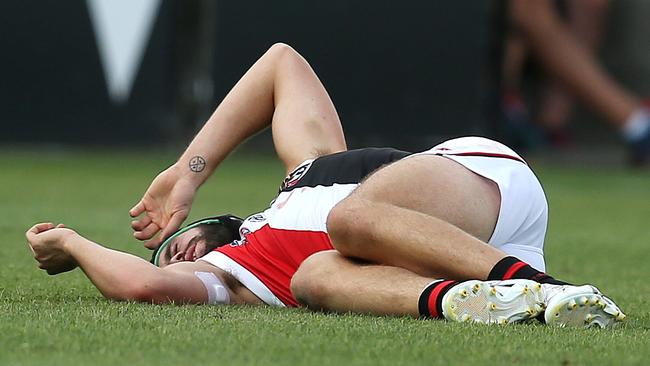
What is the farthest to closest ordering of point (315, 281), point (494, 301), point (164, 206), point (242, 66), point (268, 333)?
point (242, 66) < point (164, 206) < point (315, 281) < point (494, 301) < point (268, 333)

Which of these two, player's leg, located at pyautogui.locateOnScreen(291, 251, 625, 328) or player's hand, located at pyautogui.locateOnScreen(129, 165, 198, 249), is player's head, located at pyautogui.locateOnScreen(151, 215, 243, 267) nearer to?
player's hand, located at pyautogui.locateOnScreen(129, 165, 198, 249)

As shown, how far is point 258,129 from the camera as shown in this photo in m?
4.59

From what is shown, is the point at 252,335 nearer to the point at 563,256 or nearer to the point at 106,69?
the point at 563,256

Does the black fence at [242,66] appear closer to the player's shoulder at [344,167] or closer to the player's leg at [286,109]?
the player's leg at [286,109]

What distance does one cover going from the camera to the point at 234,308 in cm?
379

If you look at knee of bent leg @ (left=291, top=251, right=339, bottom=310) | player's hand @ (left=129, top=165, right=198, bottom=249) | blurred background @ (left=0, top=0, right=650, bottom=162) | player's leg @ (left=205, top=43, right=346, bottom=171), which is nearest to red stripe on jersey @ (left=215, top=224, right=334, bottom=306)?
knee of bent leg @ (left=291, top=251, right=339, bottom=310)

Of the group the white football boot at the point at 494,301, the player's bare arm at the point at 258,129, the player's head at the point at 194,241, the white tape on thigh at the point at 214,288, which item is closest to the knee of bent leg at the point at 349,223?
the white football boot at the point at 494,301

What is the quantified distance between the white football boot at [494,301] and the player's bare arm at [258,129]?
3.53 ft

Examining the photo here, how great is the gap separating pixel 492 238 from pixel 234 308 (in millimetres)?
688

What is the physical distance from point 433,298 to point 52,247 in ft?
3.76

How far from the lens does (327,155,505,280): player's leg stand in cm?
353

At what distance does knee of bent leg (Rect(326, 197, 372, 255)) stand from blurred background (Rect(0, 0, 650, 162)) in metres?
9.05

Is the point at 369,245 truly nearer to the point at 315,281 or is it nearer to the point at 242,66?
the point at 315,281

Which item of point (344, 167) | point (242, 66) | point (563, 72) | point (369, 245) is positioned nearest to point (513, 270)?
point (369, 245)
